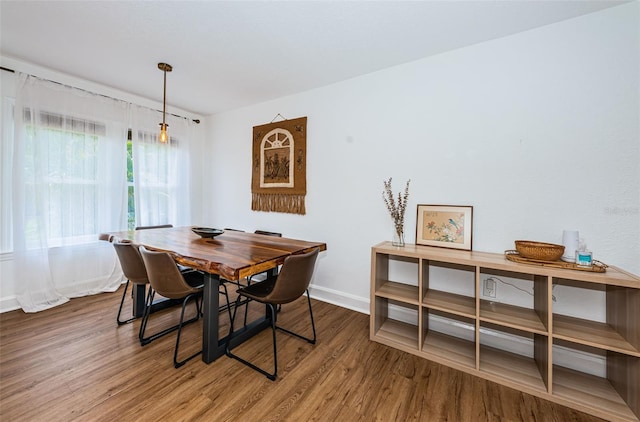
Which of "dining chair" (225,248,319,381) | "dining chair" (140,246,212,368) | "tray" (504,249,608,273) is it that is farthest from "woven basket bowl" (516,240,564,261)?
"dining chair" (140,246,212,368)

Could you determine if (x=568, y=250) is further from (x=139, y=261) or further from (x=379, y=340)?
(x=139, y=261)

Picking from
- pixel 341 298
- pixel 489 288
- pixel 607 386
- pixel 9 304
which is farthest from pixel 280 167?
pixel 607 386

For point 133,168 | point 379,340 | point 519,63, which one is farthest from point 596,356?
point 133,168

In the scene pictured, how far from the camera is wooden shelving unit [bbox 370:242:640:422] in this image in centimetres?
148

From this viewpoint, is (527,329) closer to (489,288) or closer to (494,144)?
(489,288)

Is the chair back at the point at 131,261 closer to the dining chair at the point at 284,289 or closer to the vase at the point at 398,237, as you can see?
the dining chair at the point at 284,289

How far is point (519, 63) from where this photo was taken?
6.58 ft

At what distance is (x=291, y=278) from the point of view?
177 cm

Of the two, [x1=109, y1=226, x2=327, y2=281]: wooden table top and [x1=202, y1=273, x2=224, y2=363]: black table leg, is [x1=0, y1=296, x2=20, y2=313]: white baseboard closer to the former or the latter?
[x1=109, y1=226, x2=327, y2=281]: wooden table top

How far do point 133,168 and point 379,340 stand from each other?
11.8 ft

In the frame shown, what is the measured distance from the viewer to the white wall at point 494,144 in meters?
1.73

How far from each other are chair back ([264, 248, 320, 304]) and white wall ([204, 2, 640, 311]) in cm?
107

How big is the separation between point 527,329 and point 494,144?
1382 millimetres

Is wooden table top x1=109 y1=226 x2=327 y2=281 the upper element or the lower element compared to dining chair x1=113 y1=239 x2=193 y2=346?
upper
